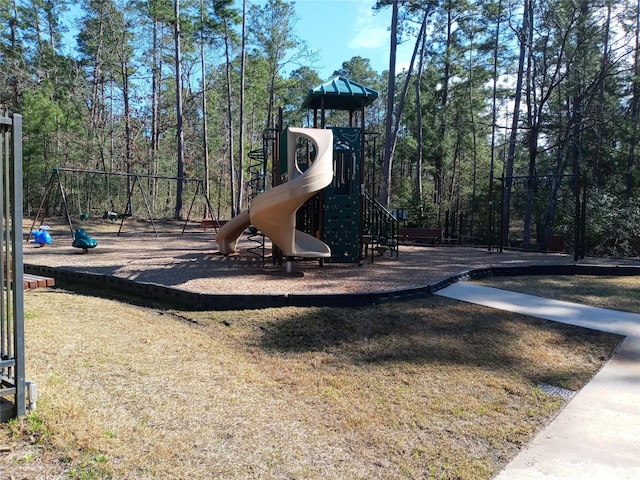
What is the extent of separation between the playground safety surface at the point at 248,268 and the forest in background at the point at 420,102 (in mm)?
8331

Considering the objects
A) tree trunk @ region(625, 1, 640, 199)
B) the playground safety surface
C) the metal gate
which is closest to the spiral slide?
the playground safety surface

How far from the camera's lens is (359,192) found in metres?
10.3

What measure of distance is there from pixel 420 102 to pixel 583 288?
80.9 feet

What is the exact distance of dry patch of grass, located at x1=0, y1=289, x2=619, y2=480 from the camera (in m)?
2.61

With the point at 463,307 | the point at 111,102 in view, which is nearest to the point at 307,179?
the point at 463,307

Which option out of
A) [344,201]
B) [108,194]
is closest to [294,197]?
[344,201]

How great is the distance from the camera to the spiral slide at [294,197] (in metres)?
7.86

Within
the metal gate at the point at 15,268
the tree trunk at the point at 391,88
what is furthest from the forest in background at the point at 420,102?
the metal gate at the point at 15,268

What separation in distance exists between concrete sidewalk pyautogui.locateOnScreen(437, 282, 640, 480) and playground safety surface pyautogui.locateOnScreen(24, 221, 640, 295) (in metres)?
3.21

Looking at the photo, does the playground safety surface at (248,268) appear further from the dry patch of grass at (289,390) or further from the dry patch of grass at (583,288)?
the dry patch of grass at (289,390)

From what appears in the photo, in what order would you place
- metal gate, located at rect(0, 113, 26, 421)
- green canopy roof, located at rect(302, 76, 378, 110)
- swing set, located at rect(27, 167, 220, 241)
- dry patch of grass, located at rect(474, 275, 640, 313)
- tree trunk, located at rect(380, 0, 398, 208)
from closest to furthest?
metal gate, located at rect(0, 113, 26, 421), dry patch of grass, located at rect(474, 275, 640, 313), green canopy roof, located at rect(302, 76, 378, 110), swing set, located at rect(27, 167, 220, 241), tree trunk, located at rect(380, 0, 398, 208)

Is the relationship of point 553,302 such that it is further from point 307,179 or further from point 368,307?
point 307,179

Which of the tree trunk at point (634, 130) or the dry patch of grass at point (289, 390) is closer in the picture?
the dry patch of grass at point (289, 390)

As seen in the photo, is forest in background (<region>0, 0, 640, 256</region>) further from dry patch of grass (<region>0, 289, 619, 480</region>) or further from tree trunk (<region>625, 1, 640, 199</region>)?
dry patch of grass (<region>0, 289, 619, 480</region>)
